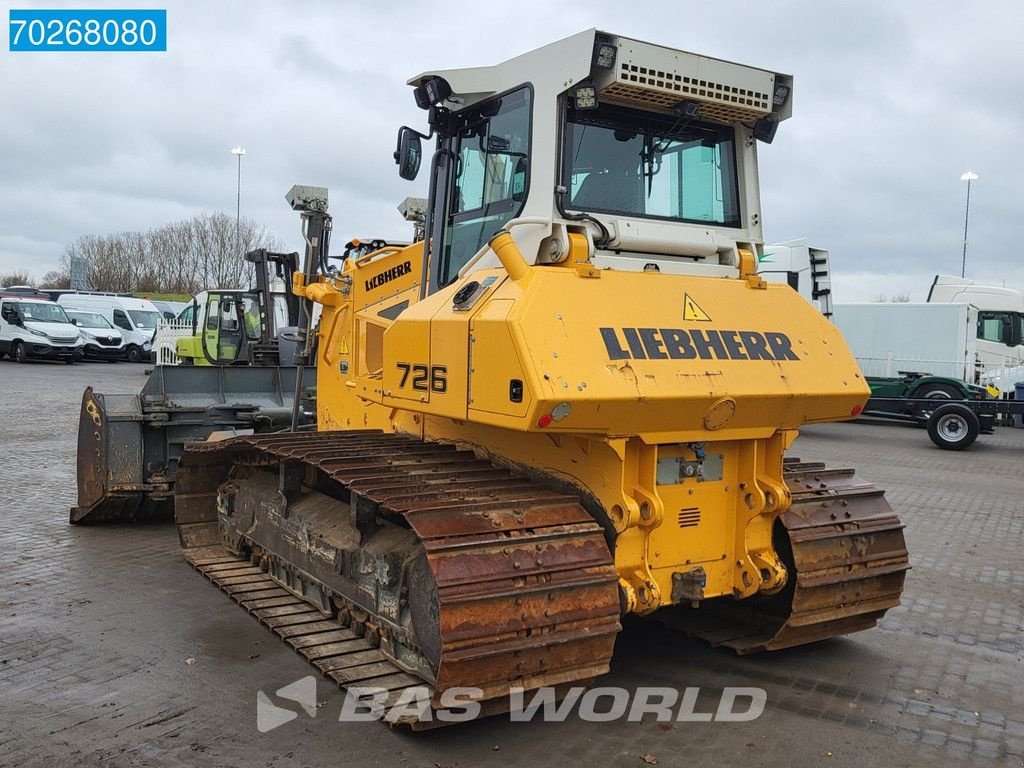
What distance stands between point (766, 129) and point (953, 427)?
12702mm

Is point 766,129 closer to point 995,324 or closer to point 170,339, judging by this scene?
point 995,324

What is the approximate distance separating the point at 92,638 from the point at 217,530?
1.74 m

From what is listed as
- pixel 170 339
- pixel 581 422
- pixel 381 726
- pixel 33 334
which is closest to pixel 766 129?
pixel 581 422

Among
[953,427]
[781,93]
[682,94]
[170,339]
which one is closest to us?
[682,94]

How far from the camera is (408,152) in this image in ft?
17.6

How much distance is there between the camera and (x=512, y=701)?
13.2 feet

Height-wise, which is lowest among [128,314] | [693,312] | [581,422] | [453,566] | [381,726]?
[381,726]

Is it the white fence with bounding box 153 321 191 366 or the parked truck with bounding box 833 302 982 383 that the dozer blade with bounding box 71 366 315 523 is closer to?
the parked truck with bounding box 833 302 982 383

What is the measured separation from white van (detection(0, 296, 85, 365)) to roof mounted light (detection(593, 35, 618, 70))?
30340 mm

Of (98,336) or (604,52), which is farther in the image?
(98,336)

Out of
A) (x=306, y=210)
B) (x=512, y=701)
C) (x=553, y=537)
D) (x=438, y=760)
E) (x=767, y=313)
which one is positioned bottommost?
(x=438, y=760)

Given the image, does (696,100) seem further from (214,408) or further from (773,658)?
(214,408)

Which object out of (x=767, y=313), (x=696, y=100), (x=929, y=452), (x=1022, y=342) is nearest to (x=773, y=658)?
(x=767, y=313)

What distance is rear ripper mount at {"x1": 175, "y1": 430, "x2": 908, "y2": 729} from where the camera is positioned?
3902 millimetres
